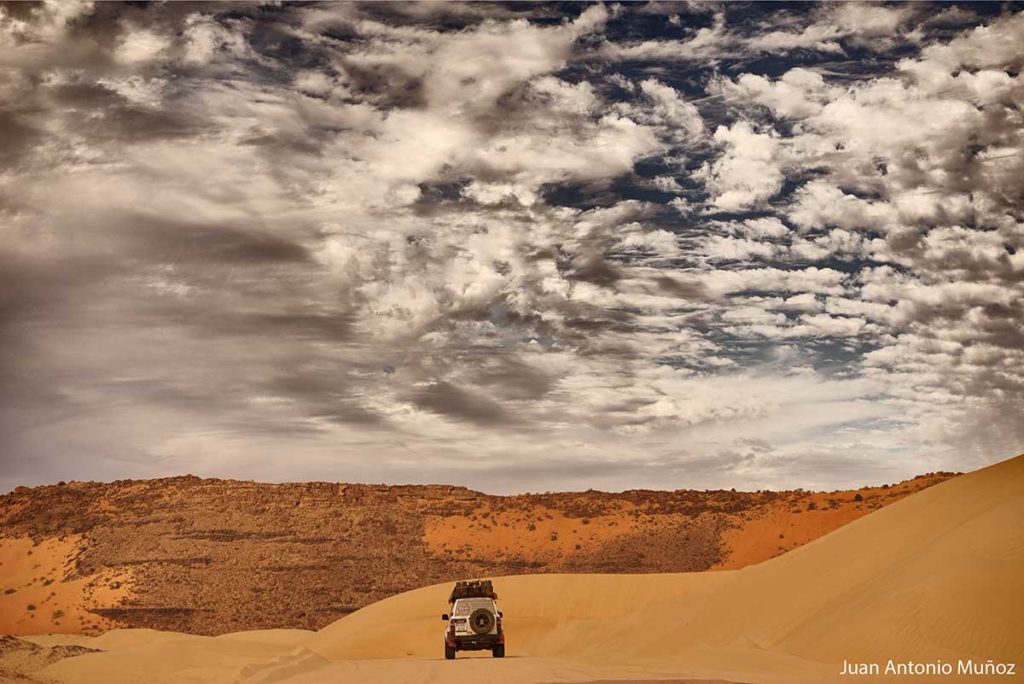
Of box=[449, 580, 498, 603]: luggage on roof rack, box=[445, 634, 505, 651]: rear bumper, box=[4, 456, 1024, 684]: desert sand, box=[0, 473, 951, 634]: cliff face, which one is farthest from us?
box=[0, 473, 951, 634]: cliff face

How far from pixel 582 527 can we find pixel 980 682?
54.5 meters

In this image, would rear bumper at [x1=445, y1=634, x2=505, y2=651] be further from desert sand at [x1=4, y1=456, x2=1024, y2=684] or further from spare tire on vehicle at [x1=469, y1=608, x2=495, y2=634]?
desert sand at [x1=4, y1=456, x2=1024, y2=684]

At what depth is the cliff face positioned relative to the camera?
212 feet

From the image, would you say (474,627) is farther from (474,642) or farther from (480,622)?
(474,642)

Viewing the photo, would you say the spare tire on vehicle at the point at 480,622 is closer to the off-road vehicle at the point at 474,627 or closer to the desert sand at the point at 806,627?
the off-road vehicle at the point at 474,627

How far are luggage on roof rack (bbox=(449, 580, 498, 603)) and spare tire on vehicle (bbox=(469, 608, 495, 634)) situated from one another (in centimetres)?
59

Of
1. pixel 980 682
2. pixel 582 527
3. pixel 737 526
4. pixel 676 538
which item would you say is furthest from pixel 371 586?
pixel 980 682

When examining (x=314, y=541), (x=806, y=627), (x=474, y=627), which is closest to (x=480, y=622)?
(x=474, y=627)

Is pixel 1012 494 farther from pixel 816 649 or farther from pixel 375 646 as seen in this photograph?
pixel 375 646

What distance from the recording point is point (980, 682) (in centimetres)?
1900

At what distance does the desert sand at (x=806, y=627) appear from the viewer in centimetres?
2177

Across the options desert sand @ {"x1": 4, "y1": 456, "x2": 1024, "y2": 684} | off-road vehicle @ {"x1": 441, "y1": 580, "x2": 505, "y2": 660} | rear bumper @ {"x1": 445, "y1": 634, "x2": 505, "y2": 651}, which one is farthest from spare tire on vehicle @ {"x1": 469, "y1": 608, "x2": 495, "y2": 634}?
desert sand @ {"x1": 4, "y1": 456, "x2": 1024, "y2": 684}

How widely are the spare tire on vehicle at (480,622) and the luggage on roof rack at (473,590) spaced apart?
23.1 inches

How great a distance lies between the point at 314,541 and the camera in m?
69.5
